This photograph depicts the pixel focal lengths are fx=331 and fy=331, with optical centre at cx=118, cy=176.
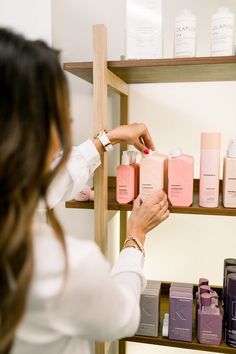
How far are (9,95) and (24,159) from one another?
0.09m

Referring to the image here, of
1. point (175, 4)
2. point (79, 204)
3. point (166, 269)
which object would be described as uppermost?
point (175, 4)

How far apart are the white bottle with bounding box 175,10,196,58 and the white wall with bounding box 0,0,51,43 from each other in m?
0.56

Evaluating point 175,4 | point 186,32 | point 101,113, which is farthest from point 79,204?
point 175,4

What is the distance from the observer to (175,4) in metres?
1.11

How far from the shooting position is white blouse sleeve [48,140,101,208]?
0.91 m

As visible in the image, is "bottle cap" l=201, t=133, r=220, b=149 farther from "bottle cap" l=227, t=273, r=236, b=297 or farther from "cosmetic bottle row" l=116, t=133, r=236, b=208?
"bottle cap" l=227, t=273, r=236, b=297

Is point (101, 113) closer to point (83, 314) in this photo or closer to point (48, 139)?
point (48, 139)

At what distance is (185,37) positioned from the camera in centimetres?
82

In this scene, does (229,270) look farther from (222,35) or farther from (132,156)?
(222,35)

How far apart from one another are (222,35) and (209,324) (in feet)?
2.54

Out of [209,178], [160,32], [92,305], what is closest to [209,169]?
[209,178]

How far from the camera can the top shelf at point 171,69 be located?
805mm

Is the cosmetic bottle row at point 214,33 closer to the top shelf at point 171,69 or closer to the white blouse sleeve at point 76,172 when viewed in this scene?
the top shelf at point 171,69

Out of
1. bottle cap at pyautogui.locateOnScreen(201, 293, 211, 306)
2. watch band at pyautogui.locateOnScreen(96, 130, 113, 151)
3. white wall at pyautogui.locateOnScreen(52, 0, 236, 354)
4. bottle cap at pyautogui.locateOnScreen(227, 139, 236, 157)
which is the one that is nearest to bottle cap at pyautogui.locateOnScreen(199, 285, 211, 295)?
bottle cap at pyautogui.locateOnScreen(201, 293, 211, 306)
